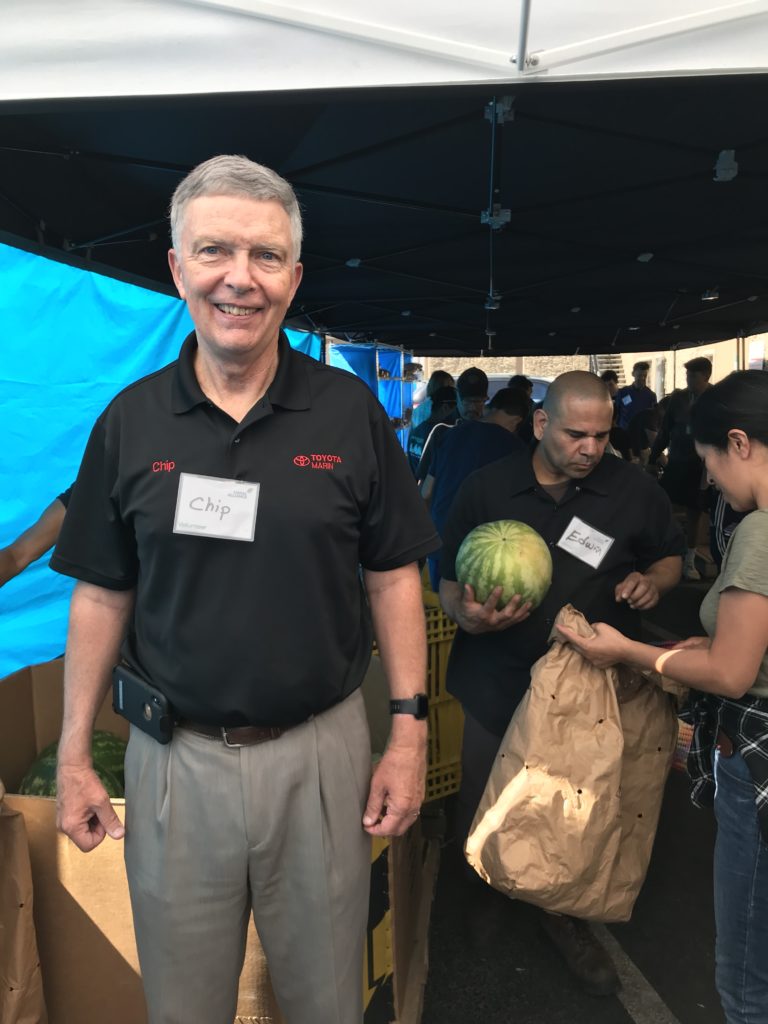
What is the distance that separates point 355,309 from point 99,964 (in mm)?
7702

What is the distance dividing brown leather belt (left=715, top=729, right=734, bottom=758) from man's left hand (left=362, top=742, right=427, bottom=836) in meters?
0.75

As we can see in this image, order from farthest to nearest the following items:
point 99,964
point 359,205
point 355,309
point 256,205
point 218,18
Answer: point 355,309 → point 359,205 → point 99,964 → point 218,18 → point 256,205

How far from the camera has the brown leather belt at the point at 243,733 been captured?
1499mm

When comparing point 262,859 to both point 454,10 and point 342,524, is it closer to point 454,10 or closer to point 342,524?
point 342,524

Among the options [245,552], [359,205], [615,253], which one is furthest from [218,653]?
[615,253]

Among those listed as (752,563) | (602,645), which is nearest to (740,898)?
(602,645)

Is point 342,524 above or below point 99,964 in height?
above

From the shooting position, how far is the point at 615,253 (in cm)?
597

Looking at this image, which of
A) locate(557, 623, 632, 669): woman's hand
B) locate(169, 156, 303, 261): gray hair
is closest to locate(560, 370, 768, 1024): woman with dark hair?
locate(557, 623, 632, 669): woman's hand

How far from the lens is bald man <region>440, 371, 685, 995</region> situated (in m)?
2.48

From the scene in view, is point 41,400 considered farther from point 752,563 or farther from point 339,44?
point 752,563

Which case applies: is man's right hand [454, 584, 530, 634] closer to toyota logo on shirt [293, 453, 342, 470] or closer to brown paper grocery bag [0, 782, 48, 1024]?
toyota logo on shirt [293, 453, 342, 470]

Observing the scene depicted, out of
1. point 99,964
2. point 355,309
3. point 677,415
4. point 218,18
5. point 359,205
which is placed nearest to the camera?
point 218,18

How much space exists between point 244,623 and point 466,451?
13.0ft
